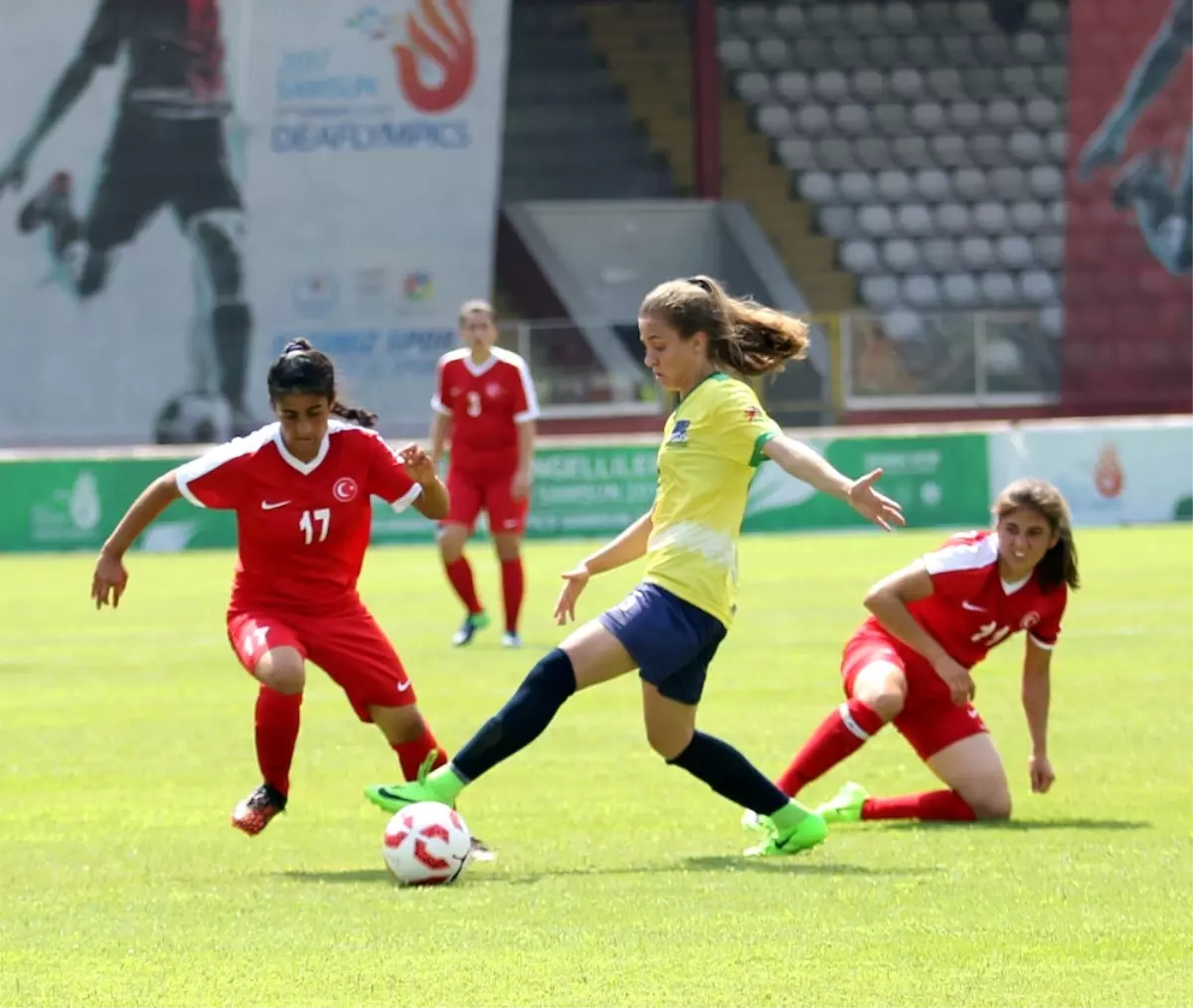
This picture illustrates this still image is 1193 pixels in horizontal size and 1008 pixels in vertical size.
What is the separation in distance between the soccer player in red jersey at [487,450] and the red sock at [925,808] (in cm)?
647

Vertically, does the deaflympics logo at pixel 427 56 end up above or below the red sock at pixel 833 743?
above

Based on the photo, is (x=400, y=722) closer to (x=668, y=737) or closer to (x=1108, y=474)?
(x=668, y=737)

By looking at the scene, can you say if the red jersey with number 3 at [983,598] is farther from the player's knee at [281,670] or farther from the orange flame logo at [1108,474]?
the orange flame logo at [1108,474]

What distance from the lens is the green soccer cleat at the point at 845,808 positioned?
7.91m

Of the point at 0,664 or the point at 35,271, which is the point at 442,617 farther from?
the point at 35,271

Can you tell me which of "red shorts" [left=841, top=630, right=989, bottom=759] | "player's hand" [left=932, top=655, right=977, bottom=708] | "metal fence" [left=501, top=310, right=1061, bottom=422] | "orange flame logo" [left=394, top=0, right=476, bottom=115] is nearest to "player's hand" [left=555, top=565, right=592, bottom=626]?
"player's hand" [left=932, top=655, right=977, bottom=708]

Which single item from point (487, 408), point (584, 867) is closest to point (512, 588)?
point (487, 408)

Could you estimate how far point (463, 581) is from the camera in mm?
14367

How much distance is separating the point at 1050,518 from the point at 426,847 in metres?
2.35

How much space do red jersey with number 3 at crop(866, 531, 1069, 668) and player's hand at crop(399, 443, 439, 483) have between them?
66.7 inches

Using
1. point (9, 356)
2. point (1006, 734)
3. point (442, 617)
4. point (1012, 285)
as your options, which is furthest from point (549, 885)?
point (1012, 285)

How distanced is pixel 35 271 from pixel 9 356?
1279mm

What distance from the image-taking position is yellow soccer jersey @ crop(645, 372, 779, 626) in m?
6.71

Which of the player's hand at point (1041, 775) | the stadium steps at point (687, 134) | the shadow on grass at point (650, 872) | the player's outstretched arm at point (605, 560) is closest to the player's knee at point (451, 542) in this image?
the player's hand at point (1041, 775)
